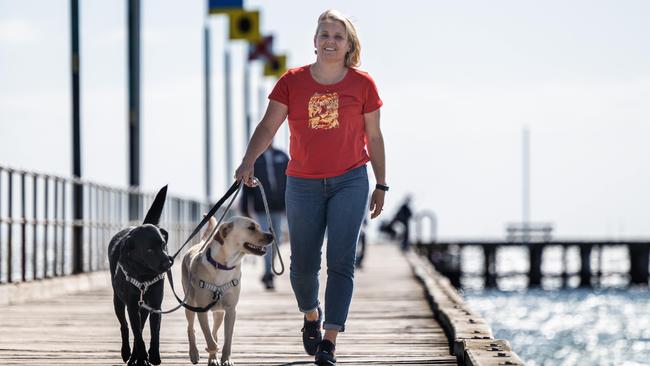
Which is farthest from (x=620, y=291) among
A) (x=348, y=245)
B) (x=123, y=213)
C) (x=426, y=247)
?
(x=348, y=245)

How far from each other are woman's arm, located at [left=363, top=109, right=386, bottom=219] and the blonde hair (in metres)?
0.29

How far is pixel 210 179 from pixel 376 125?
3047cm

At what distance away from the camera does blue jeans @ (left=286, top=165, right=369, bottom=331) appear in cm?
775

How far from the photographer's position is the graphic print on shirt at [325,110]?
758 cm

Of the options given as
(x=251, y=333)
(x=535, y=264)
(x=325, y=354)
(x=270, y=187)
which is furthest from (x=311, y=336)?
(x=535, y=264)

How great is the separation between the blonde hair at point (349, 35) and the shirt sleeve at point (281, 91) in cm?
33

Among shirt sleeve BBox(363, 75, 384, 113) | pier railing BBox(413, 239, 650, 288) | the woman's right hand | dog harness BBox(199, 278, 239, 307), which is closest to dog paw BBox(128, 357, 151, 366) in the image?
dog harness BBox(199, 278, 239, 307)

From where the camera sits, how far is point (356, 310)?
13.5 m

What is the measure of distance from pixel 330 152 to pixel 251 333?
10.9 ft

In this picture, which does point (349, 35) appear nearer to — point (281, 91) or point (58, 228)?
point (281, 91)

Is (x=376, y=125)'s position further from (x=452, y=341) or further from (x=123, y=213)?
(x=123, y=213)

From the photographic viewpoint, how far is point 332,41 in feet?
24.8

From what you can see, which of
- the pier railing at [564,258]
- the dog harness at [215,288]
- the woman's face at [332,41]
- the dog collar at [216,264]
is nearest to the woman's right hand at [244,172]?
the dog collar at [216,264]

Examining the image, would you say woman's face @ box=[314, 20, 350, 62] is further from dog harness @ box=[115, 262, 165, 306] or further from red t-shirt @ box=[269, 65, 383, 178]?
dog harness @ box=[115, 262, 165, 306]
